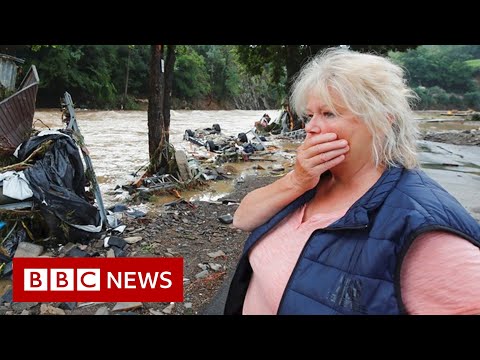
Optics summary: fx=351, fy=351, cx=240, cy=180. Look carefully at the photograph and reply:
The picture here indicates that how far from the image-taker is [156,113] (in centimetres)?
884

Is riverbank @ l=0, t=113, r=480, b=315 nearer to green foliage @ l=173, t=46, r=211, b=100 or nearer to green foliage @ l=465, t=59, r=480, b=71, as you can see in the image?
green foliage @ l=173, t=46, r=211, b=100

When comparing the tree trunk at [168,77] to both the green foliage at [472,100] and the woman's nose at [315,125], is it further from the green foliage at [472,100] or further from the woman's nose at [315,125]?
the green foliage at [472,100]

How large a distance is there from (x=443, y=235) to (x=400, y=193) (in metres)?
0.19

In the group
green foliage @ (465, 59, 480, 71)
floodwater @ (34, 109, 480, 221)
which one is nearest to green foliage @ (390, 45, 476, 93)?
green foliage @ (465, 59, 480, 71)

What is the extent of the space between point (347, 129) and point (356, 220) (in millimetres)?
341

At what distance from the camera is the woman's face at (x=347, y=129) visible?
1.27 m

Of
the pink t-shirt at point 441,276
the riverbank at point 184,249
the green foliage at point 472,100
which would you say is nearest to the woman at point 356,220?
the pink t-shirt at point 441,276

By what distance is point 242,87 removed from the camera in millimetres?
63594

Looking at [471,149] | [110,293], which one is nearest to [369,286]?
[110,293]

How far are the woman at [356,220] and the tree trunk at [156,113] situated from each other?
24.2 ft

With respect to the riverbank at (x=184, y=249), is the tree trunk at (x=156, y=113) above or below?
above

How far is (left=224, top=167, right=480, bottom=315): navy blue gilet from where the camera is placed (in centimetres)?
103

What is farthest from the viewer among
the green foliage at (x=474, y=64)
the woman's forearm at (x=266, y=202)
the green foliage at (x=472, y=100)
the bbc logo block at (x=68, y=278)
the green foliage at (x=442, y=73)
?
the green foliage at (x=474, y=64)
